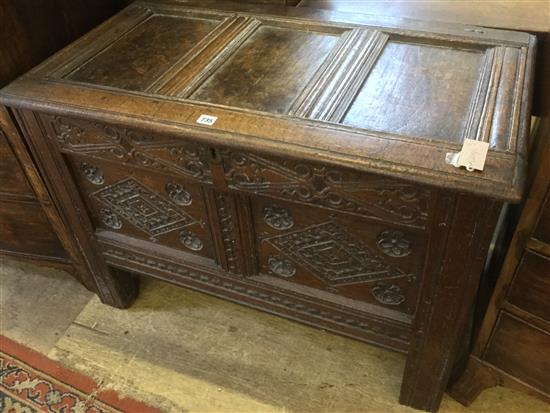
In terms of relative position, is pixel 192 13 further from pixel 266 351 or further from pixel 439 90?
pixel 266 351

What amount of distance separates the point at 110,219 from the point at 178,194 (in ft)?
0.89

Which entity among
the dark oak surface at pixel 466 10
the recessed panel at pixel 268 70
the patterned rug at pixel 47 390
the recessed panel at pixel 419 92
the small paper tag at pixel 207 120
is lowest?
the patterned rug at pixel 47 390

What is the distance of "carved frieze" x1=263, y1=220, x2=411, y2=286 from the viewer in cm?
103

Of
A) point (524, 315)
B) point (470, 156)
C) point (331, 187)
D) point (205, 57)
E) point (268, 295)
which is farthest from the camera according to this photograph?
point (268, 295)

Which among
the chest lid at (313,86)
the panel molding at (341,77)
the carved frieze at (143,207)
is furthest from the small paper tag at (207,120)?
the carved frieze at (143,207)

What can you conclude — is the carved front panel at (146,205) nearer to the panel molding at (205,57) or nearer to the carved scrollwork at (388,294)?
the panel molding at (205,57)

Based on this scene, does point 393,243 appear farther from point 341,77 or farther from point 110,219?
point 110,219

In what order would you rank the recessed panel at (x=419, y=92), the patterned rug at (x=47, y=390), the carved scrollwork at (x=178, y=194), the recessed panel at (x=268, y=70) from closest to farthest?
the recessed panel at (x=419, y=92) < the recessed panel at (x=268, y=70) < the carved scrollwork at (x=178, y=194) < the patterned rug at (x=47, y=390)

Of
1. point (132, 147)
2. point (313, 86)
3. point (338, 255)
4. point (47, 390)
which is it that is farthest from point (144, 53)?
point (47, 390)

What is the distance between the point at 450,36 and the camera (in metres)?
1.13

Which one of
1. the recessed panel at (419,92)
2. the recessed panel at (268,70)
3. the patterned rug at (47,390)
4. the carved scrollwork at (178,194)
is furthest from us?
the patterned rug at (47,390)

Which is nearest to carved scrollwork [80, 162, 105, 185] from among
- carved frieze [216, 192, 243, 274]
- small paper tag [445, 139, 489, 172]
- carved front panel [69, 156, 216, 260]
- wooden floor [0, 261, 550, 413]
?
carved front panel [69, 156, 216, 260]

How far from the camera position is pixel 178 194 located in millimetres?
1144

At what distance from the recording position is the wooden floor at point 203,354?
1330 mm
